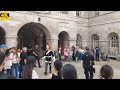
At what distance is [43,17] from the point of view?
18156 mm

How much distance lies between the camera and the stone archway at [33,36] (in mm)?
19436

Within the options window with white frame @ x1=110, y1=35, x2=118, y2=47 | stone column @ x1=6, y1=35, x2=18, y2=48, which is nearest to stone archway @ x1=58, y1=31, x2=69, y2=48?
window with white frame @ x1=110, y1=35, x2=118, y2=47

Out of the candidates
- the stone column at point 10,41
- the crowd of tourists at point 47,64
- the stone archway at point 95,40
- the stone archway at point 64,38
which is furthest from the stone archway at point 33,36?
the stone archway at point 95,40

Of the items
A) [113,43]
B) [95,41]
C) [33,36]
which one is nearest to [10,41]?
[33,36]

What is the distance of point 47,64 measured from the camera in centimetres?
1060

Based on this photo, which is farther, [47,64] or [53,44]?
[53,44]

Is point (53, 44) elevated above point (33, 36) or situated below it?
below

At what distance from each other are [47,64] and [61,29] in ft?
31.1

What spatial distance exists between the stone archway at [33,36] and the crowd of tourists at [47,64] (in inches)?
99.4

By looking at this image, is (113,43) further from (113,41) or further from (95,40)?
(95,40)

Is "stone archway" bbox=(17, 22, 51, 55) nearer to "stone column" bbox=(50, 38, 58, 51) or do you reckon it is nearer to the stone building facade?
the stone building facade
